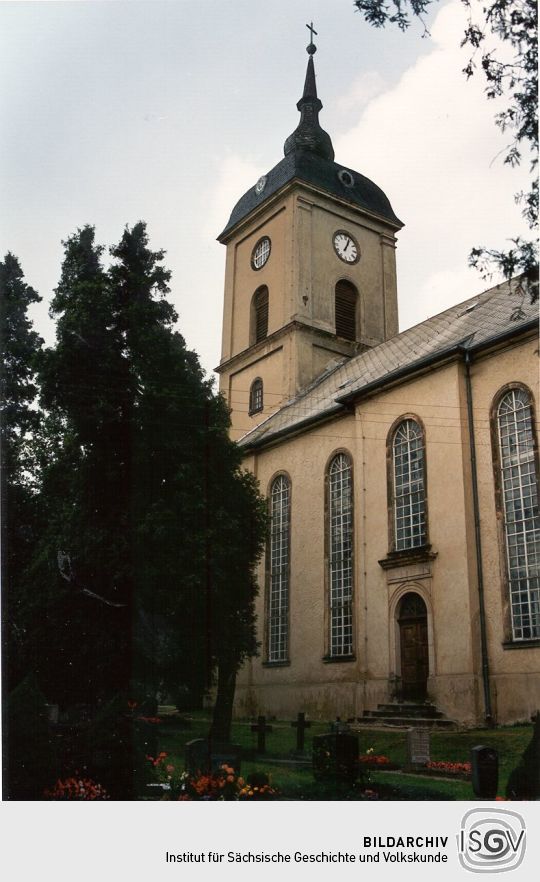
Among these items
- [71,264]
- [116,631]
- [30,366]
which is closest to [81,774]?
[116,631]

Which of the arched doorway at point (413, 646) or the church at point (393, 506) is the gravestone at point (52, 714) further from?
the arched doorway at point (413, 646)

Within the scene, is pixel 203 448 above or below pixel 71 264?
below

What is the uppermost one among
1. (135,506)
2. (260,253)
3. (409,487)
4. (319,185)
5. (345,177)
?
(345,177)

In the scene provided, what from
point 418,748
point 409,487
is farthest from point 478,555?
point 418,748

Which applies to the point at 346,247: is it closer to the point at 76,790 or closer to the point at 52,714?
the point at 52,714

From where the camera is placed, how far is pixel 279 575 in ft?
75.6

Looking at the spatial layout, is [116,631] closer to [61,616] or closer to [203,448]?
[61,616]

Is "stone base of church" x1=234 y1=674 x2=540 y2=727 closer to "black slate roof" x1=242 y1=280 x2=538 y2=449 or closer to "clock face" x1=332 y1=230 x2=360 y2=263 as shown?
"black slate roof" x1=242 y1=280 x2=538 y2=449

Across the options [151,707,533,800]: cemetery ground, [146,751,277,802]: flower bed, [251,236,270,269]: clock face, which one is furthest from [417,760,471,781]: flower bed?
[251,236,270,269]: clock face

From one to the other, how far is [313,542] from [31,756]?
13.7m

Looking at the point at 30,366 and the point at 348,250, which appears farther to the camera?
the point at 348,250

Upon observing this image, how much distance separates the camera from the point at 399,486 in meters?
19.5

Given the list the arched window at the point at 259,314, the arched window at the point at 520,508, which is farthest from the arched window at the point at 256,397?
the arched window at the point at 520,508
